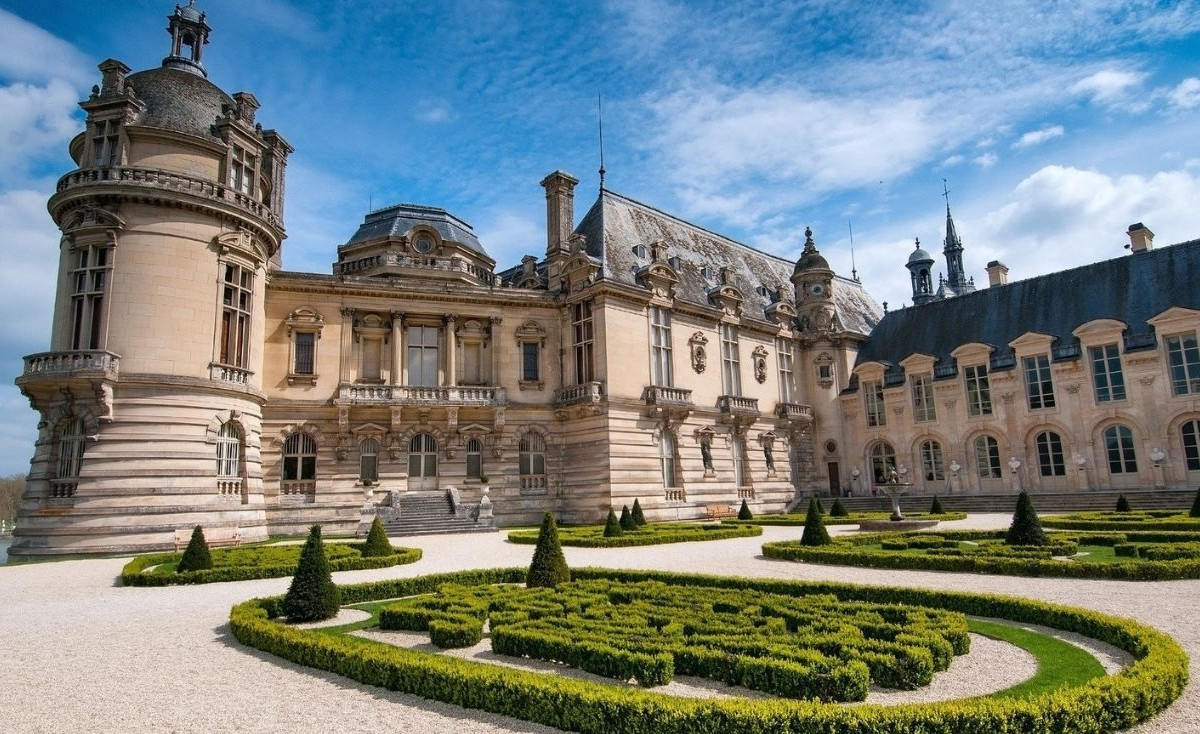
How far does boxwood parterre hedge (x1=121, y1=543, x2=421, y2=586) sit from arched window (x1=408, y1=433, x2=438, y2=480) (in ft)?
38.6

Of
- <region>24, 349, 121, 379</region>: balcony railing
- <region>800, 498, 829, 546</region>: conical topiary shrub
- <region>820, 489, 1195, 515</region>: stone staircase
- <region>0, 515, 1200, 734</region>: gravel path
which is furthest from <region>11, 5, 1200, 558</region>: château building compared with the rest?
<region>800, 498, 829, 546</region>: conical topiary shrub

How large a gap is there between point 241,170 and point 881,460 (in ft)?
125

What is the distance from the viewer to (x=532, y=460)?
36.7 meters

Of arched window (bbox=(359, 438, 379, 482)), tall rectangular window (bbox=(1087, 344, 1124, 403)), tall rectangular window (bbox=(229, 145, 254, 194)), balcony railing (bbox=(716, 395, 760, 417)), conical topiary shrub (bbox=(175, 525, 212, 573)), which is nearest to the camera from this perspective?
conical topiary shrub (bbox=(175, 525, 212, 573))

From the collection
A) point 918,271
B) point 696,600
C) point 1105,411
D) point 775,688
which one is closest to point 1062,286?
point 1105,411

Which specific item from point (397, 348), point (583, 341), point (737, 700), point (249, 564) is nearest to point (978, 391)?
point (583, 341)

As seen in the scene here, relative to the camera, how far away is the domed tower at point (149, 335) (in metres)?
25.4

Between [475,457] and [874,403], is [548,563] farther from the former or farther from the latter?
[874,403]

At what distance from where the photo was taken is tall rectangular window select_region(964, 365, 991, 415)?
40688 mm

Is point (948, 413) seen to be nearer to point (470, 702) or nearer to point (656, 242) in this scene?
point (656, 242)

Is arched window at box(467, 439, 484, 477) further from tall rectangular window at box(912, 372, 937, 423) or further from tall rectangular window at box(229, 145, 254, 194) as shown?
tall rectangular window at box(912, 372, 937, 423)

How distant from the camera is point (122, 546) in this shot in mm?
24766

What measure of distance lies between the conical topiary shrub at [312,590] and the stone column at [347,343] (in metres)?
22.5

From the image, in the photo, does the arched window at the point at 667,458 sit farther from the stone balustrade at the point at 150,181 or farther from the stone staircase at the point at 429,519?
the stone balustrade at the point at 150,181
